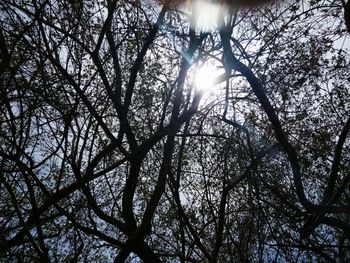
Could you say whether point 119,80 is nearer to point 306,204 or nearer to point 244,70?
point 244,70

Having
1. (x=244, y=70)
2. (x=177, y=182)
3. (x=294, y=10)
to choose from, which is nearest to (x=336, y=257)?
(x=177, y=182)

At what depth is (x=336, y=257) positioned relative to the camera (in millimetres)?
6551

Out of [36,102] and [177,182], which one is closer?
[36,102]

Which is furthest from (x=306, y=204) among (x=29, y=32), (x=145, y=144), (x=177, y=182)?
(x=29, y=32)

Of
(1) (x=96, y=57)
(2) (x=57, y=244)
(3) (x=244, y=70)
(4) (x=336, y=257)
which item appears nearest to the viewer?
(1) (x=96, y=57)

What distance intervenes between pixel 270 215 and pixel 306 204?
32.2 inches

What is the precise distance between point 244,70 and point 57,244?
5.02m

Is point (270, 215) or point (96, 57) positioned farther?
point (270, 215)

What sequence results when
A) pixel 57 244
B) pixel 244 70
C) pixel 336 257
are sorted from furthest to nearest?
pixel 57 244 < pixel 336 257 < pixel 244 70

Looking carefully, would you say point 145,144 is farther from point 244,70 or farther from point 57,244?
point 57,244

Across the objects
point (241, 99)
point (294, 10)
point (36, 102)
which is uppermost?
point (294, 10)

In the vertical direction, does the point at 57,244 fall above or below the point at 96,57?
below

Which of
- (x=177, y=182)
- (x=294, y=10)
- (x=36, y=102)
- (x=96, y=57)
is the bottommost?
(x=177, y=182)

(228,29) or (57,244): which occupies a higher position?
(228,29)
